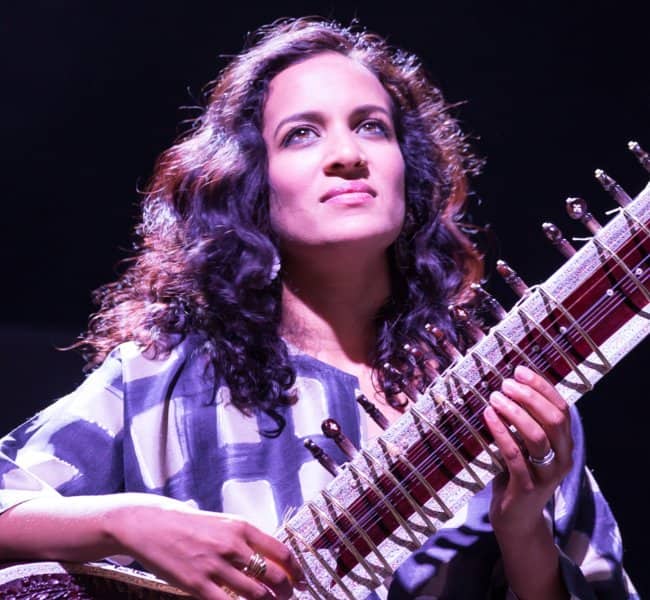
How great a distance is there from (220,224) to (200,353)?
220 mm

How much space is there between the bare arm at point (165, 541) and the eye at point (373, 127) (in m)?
0.60

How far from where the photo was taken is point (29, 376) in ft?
6.18

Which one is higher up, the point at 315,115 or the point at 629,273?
the point at 315,115

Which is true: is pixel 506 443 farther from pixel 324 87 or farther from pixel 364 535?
pixel 324 87

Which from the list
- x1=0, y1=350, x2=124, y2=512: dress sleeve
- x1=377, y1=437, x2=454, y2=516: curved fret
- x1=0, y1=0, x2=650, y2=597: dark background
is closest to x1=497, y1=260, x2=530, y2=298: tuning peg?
x1=377, y1=437, x2=454, y2=516: curved fret

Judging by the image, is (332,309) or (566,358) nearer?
(566,358)

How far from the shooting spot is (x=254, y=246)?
1.47m

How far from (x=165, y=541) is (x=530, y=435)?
40cm

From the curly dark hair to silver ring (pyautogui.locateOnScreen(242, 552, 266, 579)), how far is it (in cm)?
28

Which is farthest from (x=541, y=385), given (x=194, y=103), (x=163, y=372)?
(x=194, y=103)

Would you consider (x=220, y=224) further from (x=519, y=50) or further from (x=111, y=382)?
(x=519, y=50)

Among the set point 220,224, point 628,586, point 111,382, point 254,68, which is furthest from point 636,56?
point 111,382

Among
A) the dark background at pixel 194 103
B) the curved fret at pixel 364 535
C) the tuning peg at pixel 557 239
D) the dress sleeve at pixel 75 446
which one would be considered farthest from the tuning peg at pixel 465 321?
the dark background at pixel 194 103

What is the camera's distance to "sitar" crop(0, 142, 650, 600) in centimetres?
109
